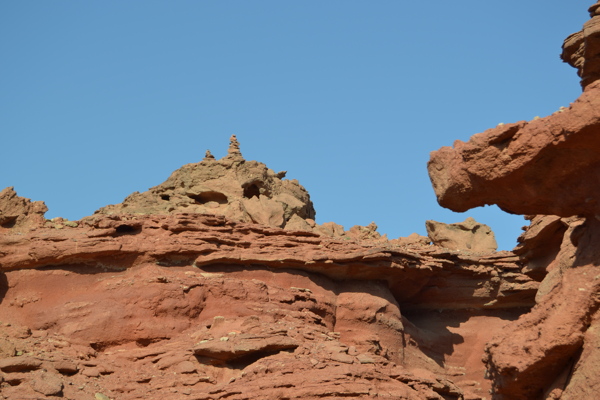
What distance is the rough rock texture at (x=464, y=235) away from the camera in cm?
2752

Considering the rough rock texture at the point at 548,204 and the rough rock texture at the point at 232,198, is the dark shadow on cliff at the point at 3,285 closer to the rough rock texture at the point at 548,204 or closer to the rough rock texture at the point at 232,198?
the rough rock texture at the point at 232,198

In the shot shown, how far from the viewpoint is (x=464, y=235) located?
27.7 meters

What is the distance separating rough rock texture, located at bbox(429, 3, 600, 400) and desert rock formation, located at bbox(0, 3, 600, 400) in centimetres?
2

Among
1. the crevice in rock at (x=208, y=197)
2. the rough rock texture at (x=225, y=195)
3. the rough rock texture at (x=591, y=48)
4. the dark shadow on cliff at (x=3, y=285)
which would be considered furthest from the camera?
the crevice in rock at (x=208, y=197)

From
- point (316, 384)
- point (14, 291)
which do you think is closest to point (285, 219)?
point (14, 291)

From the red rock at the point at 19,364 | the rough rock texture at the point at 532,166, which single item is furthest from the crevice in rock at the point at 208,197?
the rough rock texture at the point at 532,166

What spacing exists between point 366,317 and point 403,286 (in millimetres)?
2375

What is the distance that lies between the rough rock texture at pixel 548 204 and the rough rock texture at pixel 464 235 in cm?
1666

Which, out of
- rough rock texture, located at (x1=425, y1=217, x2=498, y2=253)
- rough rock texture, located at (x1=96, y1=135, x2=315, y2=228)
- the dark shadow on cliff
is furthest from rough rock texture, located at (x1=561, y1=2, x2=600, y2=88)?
rough rock texture, located at (x1=425, y1=217, x2=498, y2=253)

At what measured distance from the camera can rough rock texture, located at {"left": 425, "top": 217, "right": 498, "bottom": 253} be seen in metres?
27.5

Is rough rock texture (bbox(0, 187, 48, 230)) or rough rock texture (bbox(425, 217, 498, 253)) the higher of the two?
rough rock texture (bbox(425, 217, 498, 253))

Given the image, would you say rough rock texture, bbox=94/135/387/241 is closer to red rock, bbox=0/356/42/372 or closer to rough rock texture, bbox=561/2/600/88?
red rock, bbox=0/356/42/372

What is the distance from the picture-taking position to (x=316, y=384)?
50.9 ft

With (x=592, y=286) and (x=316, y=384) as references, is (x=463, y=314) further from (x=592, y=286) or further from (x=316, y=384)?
(x=592, y=286)
